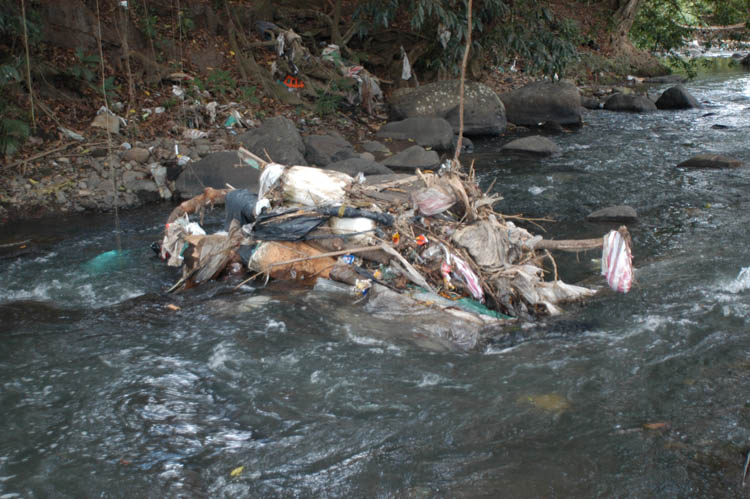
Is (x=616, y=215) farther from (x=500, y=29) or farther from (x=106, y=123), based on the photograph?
(x=106, y=123)

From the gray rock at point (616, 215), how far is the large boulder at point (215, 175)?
438 centimetres

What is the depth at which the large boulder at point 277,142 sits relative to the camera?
8922 mm

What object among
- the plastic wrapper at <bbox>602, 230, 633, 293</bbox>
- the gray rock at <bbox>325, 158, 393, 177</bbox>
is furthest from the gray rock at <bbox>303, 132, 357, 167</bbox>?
the plastic wrapper at <bbox>602, 230, 633, 293</bbox>

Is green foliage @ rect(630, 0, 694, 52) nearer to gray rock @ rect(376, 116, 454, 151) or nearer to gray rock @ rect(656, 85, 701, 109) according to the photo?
gray rock @ rect(656, 85, 701, 109)

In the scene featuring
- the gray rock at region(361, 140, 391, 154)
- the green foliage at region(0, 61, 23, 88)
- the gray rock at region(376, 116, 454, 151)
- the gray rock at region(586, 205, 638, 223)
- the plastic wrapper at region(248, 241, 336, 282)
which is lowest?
the gray rock at region(586, 205, 638, 223)

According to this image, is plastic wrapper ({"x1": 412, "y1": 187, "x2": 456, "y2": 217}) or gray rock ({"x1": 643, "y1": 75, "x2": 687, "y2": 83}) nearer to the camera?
plastic wrapper ({"x1": 412, "y1": 187, "x2": 456, "y2": 217})

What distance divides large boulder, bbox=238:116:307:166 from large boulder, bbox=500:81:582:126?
584 centimetres

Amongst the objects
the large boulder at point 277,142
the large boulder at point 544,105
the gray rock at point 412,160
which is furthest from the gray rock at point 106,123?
the large boulder at point 544,105

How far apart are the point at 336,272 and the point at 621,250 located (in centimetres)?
221

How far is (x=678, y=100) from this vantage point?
14.4 metres

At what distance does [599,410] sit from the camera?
11.8 ft

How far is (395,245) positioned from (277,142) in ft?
15.3

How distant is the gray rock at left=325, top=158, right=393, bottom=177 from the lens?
870 cm

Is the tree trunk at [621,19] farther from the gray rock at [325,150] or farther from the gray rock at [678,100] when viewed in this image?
the gray rock at [325,150]
